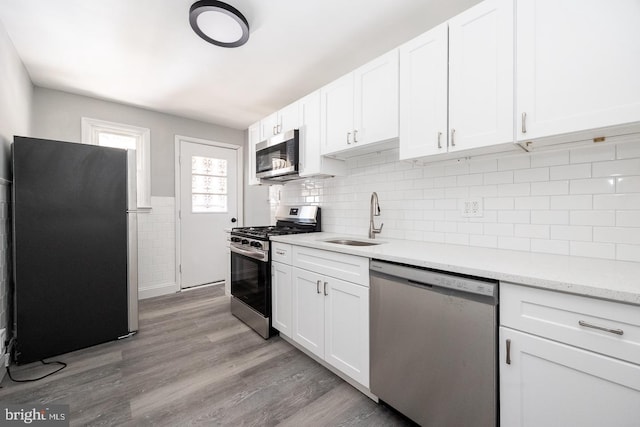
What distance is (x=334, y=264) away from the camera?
175cm

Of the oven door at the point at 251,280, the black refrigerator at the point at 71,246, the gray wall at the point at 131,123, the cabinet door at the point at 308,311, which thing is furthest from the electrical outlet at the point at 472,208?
the gray wall at the point at 131,123

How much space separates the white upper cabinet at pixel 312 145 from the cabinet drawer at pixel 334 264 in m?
0.79

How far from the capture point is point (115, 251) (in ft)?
7.48

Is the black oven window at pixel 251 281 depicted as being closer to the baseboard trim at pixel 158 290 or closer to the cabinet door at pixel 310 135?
the cabinet door at pixel 310 135

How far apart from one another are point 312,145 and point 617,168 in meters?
1.94

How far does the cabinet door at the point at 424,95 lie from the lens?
60.1 inches

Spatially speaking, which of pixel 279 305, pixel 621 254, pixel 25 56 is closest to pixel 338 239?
pixel 279 305

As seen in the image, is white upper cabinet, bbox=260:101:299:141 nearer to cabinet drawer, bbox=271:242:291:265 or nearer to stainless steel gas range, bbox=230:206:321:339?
stainless steel gas range, bbox=230:206:321:339

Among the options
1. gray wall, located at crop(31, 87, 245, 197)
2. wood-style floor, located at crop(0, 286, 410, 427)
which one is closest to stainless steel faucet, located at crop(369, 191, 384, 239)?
wood-style floor, located at crop(0, 286, 410, 427)

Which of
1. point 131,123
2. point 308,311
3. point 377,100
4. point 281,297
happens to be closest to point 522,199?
point 377,100

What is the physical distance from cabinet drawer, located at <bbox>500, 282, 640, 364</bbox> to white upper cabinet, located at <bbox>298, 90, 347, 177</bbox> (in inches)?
66.3

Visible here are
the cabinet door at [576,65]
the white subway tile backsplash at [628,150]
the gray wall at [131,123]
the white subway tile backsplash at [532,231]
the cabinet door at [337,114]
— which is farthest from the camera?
the gray wall at [131,123]

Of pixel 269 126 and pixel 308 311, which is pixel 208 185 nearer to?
pixel 269 126

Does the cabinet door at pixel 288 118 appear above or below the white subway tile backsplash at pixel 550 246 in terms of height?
above
